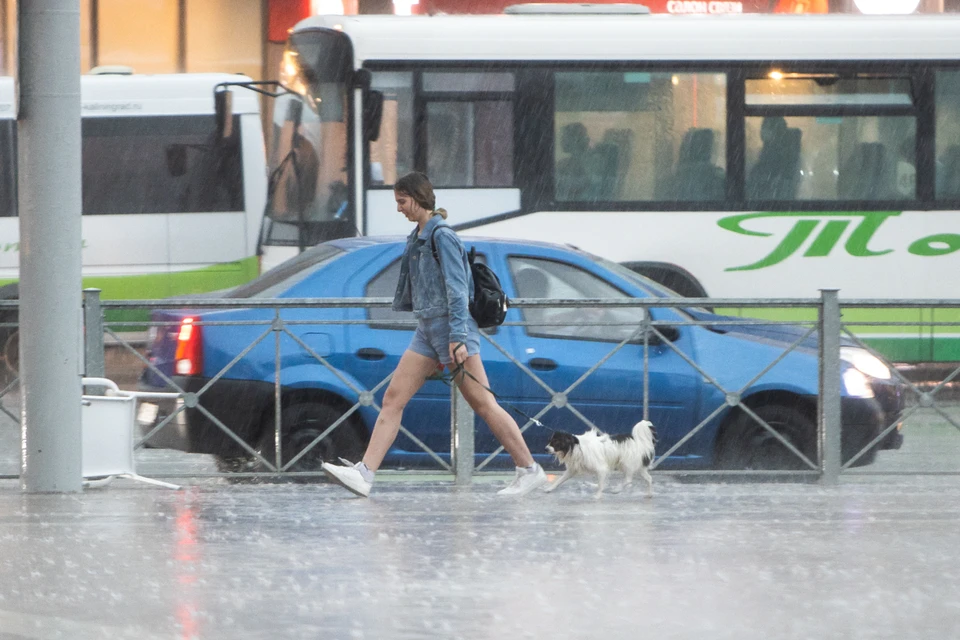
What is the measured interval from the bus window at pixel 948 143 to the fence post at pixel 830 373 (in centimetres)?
644

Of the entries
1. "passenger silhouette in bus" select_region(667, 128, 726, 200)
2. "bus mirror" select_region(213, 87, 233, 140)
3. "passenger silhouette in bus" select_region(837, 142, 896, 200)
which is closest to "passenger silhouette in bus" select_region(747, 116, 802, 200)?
"passenger silhouette in bus" select_region(667, 128, 726, 200)

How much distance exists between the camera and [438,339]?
26.6 feet

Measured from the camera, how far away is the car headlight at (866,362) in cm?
931

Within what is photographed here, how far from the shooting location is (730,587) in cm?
595

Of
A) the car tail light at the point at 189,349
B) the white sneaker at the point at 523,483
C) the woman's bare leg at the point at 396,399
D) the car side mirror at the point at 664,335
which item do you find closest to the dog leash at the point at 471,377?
the woman's bare leg at the point at 396,399

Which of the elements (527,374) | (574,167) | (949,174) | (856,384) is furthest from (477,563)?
(949,174)

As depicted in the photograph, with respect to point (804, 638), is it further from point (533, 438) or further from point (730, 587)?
point (533, 438)

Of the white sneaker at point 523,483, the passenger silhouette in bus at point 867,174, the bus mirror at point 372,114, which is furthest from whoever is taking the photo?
the passenger silhouette in bus at point 867,174

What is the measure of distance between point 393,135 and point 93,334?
6021mm

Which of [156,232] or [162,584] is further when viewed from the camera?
[156,232]

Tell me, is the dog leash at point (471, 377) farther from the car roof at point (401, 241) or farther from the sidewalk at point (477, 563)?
the car roof at point (401, 241)

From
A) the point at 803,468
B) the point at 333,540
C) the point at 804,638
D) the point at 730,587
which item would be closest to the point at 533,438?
the point at 803,468

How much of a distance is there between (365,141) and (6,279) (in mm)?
4883

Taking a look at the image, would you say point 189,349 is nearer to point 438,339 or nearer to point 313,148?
point 438,339
